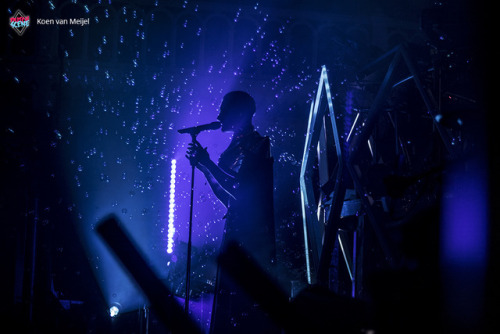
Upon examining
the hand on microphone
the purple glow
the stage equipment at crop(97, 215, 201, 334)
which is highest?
the hand on microphone

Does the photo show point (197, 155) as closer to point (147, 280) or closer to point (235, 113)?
point (235, 113)

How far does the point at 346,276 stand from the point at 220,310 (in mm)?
2132

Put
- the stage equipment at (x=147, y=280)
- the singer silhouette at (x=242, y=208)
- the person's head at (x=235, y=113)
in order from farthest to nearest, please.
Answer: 1. the stage equipment at (x=147, y=280)
2. the person's head at (x=235, y=113)
3. the singer silhouette at (x=242, y=208)

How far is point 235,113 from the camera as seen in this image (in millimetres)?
3730

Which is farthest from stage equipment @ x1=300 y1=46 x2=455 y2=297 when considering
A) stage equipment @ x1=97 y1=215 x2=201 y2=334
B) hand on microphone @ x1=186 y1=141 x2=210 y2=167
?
stage equipment @ x1=97 y1=215 x2=201 y2=334

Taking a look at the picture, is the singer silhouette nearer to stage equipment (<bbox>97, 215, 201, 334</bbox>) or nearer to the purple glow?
stage equipment (<bbox>97, 215, 201, 334</bbox>)

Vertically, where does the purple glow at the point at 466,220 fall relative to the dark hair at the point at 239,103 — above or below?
below

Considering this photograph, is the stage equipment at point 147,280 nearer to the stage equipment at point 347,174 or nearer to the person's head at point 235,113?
the stage equipment at point 347,174

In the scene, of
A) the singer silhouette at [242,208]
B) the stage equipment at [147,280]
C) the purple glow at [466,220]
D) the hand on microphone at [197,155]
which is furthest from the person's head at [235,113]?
the purple glow at [466,220]

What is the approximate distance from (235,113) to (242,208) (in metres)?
0.94

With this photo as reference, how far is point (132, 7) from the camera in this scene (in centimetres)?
1172

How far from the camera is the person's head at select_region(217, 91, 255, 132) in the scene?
3727 mm

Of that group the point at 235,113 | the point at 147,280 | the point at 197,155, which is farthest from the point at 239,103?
the point at 147,280

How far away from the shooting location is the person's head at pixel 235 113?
3.73 metres
